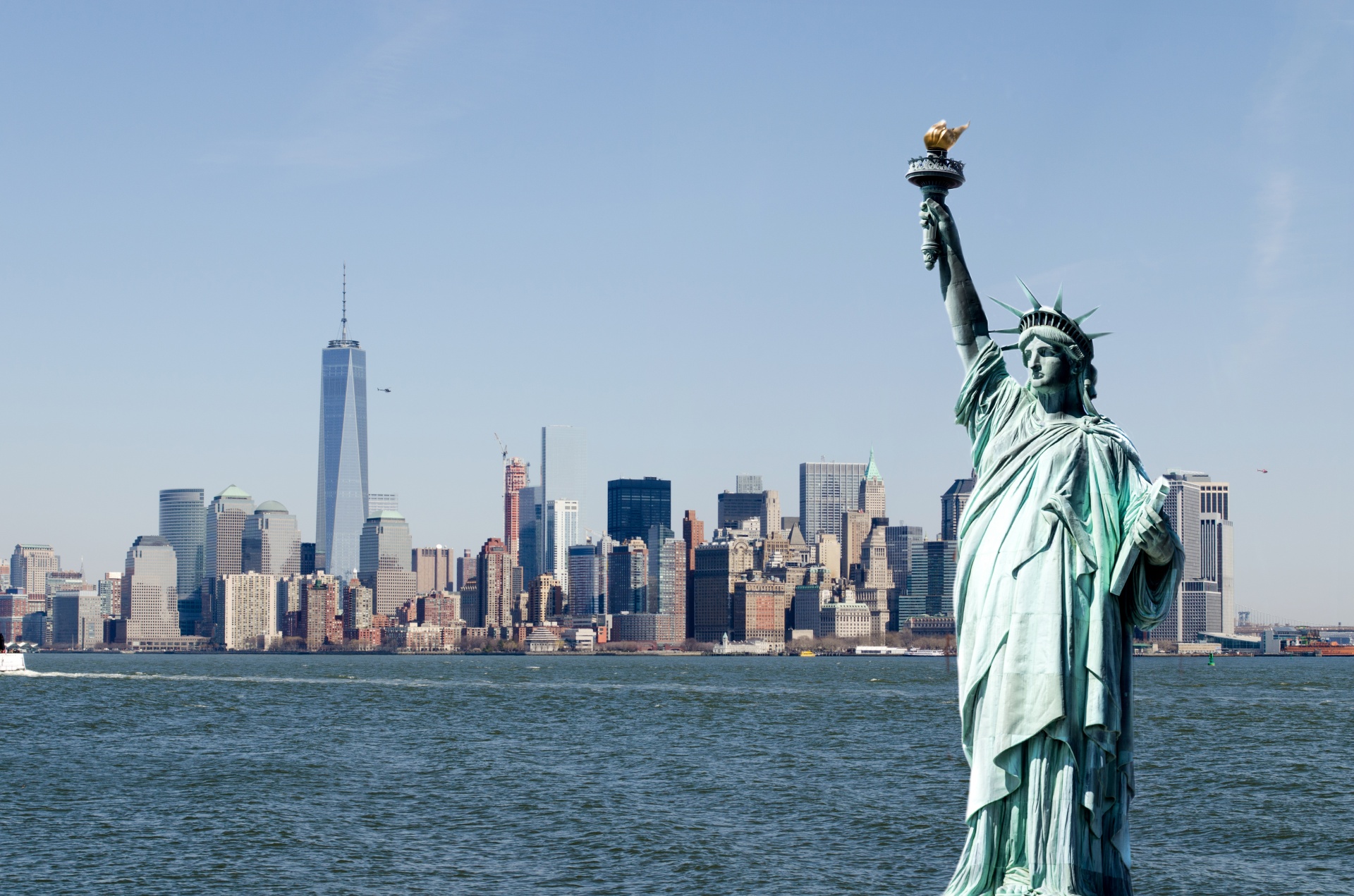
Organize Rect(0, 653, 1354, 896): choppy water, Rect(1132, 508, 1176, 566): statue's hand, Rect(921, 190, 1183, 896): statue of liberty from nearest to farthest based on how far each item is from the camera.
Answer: Rect(1132, 508, 1176, 566): statue's hand
Rect(921, 190, 1183, 896): statue of liberty
Rect(0, 653, 1354, 896): choppy water

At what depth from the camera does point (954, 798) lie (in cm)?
3641

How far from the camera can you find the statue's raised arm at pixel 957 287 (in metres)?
10.7

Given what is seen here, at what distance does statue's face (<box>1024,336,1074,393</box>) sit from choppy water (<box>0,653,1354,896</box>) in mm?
15156

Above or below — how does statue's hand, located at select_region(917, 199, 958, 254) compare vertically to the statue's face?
above

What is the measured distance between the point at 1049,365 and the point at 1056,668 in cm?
178

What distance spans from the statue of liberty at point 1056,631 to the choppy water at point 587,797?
14709mm

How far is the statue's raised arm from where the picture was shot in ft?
35.2

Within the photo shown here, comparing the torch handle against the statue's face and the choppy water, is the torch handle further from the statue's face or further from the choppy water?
the choppy water

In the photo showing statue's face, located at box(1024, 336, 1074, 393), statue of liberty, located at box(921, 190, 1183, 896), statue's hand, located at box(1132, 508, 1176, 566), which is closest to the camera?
statue's hand, located at box(1132, 508, 1176, 566)

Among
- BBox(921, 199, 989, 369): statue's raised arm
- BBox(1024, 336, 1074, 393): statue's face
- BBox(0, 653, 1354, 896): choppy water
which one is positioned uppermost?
BBox(921, 199, 989, 369): statue's raised arm

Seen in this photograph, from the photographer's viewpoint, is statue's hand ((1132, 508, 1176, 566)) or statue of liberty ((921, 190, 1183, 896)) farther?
statue of liberty ((921, 190, 1183, 896))

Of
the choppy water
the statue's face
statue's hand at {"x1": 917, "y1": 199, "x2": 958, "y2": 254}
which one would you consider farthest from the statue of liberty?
the choppy water

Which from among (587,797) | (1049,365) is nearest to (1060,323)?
(1049,365)

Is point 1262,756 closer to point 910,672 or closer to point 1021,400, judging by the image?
point 1021,400
